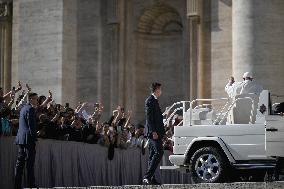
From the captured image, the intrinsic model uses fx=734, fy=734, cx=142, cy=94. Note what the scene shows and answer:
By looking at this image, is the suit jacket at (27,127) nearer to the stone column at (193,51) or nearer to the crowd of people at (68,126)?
the crowd of people at (68,126)

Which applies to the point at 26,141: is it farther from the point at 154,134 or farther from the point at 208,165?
the point at 208,165

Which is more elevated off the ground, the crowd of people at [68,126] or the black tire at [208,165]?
the crowd of people at [68,126]

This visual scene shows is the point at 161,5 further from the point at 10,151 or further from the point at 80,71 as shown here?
the point at 10,151

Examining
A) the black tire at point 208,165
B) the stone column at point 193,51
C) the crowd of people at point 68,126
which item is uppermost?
the stone column at point 193,51

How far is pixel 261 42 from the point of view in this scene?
74.1ft

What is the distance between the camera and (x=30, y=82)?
24359mm

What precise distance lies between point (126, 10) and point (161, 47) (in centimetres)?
194

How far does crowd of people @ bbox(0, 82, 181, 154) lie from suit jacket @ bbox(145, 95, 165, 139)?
6.39 ft

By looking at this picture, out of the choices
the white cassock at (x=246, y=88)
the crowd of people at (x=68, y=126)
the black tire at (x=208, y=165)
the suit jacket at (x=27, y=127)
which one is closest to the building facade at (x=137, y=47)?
the crowd of people at (x=68, y=126)

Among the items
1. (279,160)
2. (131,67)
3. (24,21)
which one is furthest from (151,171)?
(131,67)

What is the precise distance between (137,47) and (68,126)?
421 inches

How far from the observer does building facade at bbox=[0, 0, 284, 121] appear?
22.8 meters

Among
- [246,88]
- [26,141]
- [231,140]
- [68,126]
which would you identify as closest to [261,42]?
[68,126]

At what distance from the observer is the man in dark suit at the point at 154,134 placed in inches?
547
